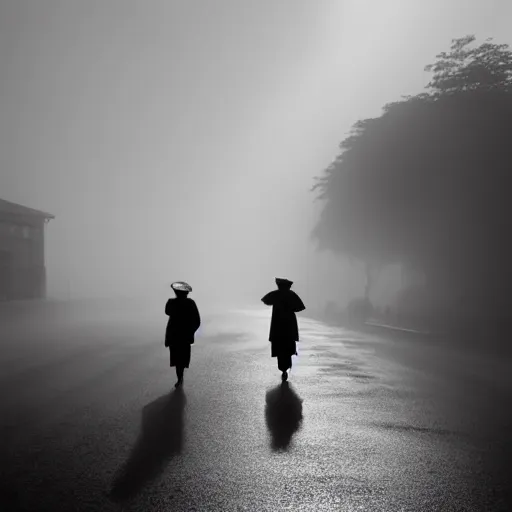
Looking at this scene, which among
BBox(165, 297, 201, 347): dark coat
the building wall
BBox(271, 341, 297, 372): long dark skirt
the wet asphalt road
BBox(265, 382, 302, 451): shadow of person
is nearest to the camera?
the wet asphalt road

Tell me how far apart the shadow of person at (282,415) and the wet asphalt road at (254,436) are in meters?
0.03

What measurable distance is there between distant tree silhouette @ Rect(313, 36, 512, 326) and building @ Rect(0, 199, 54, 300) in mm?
24994

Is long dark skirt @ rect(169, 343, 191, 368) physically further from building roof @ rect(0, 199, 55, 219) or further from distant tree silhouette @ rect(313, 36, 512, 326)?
building roof @ rect(0, 199, 55, 219)

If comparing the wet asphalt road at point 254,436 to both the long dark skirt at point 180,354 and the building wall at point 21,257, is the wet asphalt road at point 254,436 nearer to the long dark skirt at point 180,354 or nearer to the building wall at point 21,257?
the long dark skirt at point 180,354

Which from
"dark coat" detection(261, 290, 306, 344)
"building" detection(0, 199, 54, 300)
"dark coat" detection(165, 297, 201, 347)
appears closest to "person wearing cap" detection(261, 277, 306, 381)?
"dark coat" detection(261, 290, 306, 344)

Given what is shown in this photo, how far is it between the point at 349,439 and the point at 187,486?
6.95ft

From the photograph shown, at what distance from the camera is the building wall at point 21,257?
105 ft

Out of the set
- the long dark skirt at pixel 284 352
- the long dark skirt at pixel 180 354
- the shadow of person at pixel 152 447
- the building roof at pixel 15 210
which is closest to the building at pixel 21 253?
the building roof at pixel 15 210

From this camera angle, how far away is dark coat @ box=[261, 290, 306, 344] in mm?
8633

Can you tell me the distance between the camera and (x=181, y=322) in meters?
8.03

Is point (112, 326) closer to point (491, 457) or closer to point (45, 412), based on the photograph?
point (45, 412)

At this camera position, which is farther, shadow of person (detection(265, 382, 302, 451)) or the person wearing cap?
the person wearing cap

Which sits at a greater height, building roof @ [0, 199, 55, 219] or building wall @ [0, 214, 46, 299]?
building roof @ [0, 199, 55, 219]

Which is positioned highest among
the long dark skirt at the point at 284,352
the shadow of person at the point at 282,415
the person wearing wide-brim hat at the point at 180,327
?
the person wearing wide-brim hat at the point at 180,327
